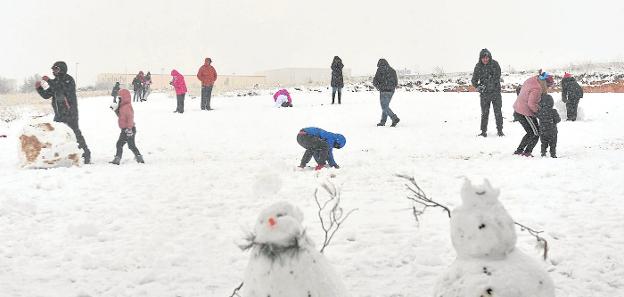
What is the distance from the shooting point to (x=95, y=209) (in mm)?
6363

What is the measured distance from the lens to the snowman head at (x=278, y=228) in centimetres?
261

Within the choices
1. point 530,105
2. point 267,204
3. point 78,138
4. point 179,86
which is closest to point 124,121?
point 78,138

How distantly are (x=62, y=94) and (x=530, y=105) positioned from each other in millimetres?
8743

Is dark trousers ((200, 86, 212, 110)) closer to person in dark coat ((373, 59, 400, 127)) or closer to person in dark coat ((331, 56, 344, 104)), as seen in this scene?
person in dark coat ((331, 56, 344, 104))

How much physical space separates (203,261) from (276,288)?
2257 millimetres

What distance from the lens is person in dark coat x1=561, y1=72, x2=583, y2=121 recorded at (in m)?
15.4

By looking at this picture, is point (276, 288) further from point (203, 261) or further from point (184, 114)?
point (184, 114)

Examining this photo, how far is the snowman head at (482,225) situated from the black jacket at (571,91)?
14.5m

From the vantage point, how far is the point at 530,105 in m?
9.38

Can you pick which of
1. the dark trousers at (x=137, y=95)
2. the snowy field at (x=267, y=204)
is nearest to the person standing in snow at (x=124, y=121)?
the snowy field at (x=267, y=204)

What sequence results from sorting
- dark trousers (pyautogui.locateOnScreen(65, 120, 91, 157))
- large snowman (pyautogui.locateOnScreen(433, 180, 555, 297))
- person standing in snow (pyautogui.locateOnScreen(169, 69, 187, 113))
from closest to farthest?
large snowman (pyautogui.locateOnScreen(433, 180, 555, 297)), dark trousers (pyautogui.locateOnScreen(65, 120, 91, 157)), person standing in snow (pyautogui.locateOnScreen(169, 69, 187, 113))

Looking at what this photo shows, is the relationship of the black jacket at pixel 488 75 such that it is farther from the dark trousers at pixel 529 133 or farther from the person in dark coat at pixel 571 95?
the person in dark coat at pixel 571 95

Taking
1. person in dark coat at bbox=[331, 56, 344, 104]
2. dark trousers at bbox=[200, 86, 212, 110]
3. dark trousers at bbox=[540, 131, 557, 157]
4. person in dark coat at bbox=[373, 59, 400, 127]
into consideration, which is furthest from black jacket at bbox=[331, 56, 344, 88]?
dark trousers at bbox=[540, 131, 557, 157]

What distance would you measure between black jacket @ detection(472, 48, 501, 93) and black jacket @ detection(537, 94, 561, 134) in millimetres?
2891
